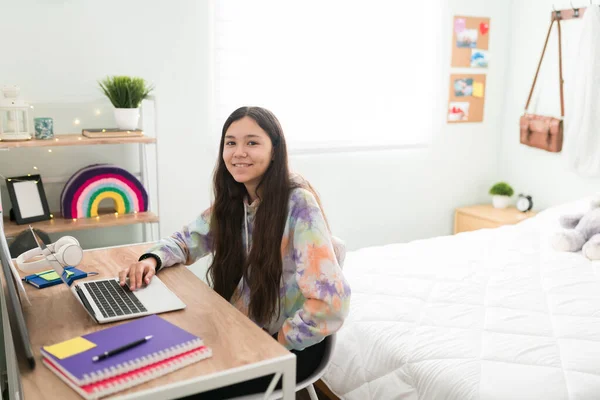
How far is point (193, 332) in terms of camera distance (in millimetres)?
1381

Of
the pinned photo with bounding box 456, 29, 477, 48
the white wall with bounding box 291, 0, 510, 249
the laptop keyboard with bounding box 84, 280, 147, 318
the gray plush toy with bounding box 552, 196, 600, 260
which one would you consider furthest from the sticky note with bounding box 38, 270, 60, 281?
the pinned photo with bounding box 456, 29, 477, 48

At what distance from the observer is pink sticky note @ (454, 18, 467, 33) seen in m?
3.83

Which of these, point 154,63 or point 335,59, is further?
point 335,59

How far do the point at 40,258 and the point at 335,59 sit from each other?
83.4 inches

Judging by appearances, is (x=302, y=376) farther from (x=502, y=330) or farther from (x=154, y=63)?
(x=154, y=63)

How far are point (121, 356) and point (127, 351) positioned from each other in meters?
0.02

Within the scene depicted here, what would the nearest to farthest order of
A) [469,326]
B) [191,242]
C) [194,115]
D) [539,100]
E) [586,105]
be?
[191,242]
[469,326]
[194,115]
[586,105]
[539,100]

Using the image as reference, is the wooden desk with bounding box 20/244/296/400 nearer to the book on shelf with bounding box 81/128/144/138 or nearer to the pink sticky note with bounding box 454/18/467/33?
the book on shelf with bounding box 81/128/144/138

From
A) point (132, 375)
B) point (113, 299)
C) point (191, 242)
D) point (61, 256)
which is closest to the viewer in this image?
point (132, 375)

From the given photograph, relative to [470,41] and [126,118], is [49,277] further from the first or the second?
[470,41]

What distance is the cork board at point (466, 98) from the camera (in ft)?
12.9

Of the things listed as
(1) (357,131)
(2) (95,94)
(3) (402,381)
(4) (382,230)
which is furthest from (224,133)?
(4) (382,230)

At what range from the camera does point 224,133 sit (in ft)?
6.01

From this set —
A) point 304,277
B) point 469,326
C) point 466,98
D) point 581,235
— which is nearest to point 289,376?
point 304,277
